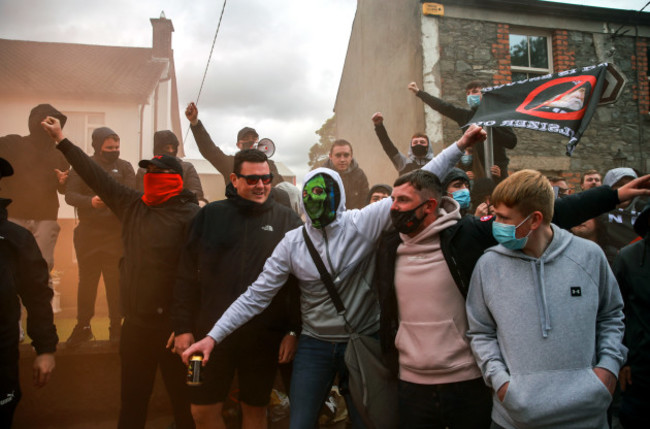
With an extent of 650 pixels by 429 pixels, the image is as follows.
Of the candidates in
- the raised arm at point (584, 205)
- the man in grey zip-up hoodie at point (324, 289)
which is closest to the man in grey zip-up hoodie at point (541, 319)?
the raised arm at point (584, 205)

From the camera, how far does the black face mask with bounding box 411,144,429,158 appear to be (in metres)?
5.58

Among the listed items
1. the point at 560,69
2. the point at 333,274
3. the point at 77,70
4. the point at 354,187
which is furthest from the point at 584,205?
the point at 77,70

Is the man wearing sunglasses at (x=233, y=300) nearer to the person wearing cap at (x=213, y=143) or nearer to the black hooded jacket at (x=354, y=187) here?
the person wearing cap at (x=213, y=143)

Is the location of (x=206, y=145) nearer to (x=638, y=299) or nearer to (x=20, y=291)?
(x=20, y=291)

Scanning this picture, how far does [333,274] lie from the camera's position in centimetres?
271

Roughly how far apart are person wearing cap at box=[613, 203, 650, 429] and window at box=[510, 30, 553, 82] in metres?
7.77

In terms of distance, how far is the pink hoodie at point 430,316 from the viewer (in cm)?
229

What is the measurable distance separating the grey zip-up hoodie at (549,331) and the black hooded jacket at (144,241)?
2215 mm

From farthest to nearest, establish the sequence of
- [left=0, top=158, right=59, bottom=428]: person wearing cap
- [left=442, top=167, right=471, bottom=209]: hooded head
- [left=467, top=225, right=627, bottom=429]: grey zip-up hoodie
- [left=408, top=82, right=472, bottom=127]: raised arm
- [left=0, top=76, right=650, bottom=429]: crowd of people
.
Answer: [left=408, top=82, right=472, bottom=127]: raised arm < [left=442, top=167, right=471, bottom=209]: hooded head < [left=0, top=158, right=59, bottom=428]: person wearing cap < [left=0, top=76, right=650, bottom=429]: crowd of people < [left=467, top=225, right=627, bottom=429]: grey zip-up hoodie

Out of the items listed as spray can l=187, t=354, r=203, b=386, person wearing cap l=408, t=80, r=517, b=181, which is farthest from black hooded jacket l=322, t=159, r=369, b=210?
spray can l=187, t=354, r=203, b=386

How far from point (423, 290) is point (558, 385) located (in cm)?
77

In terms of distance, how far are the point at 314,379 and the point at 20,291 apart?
194 centimetres

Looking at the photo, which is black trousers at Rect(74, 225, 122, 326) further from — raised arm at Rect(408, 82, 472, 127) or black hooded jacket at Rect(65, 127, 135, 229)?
raised arm at Rect(408, 82, 472, 127)

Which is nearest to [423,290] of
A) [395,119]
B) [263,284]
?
[263,284]
